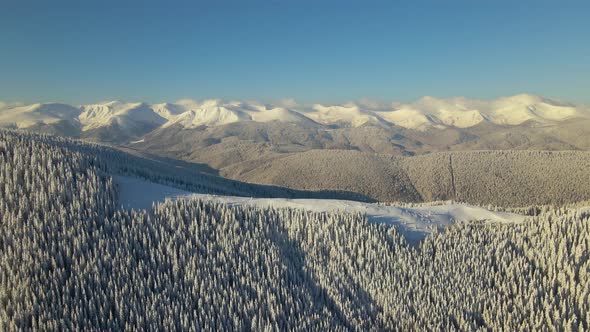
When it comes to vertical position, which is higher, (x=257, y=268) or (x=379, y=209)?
(x=379, y=209)

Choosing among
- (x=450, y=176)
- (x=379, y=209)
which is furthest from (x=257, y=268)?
(x=450, y=176)

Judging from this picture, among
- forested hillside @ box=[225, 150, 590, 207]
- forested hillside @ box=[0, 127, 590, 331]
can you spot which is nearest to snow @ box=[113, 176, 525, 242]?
forested hillside @ box=[0, 127, 590, 331]

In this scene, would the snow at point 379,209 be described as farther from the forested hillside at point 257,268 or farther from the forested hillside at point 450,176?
the forested hillside at point 450,176

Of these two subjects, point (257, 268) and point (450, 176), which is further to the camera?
point (450, 176)

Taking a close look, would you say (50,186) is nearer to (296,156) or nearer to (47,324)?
(47,324)

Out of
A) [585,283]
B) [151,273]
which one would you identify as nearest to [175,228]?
[151,273]

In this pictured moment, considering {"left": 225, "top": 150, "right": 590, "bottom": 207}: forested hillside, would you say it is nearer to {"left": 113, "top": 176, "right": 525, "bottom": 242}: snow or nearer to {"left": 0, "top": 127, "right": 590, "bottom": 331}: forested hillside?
{"left": 113, "top": 176, "right": 525, "bottom": 242}: snow

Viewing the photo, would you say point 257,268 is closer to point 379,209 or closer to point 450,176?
point 379,209
